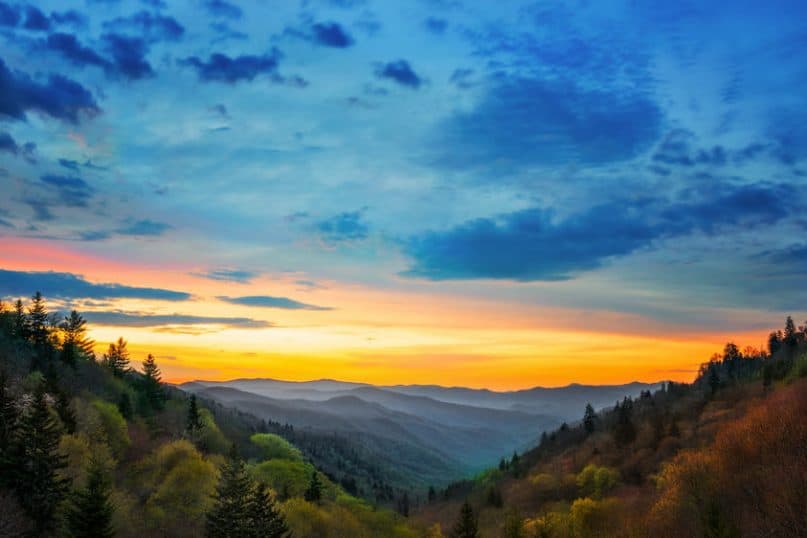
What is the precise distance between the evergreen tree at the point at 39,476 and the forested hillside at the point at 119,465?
0.37 feet

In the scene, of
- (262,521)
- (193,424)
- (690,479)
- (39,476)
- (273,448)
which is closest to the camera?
(39,476)

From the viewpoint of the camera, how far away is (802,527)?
2282 inches

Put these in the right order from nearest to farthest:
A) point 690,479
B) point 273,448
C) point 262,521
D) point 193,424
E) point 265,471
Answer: point 262,521 → point 690,479 → point 265,471 → point 193,424 → point 273,448

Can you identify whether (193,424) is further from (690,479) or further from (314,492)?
(690,479)

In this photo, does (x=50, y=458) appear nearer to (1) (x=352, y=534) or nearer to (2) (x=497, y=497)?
(1) (x=352, y=534)

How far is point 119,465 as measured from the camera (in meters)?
110

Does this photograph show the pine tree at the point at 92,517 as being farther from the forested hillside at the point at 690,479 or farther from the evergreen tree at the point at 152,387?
the evergreen tree at the point at 152,387

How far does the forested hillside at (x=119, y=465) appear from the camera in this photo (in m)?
67.2

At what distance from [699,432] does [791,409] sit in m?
55.0

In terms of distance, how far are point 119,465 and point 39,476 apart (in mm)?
45260

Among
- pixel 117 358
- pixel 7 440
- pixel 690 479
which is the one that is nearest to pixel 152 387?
pixel 117 358

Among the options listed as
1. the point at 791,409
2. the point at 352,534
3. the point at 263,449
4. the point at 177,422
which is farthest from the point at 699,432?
the point at 177,422

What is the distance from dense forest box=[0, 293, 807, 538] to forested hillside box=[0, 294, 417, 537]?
11.7 inches

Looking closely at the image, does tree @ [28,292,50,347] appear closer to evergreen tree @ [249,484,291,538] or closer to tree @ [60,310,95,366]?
tree @ [60,310,95,366]
